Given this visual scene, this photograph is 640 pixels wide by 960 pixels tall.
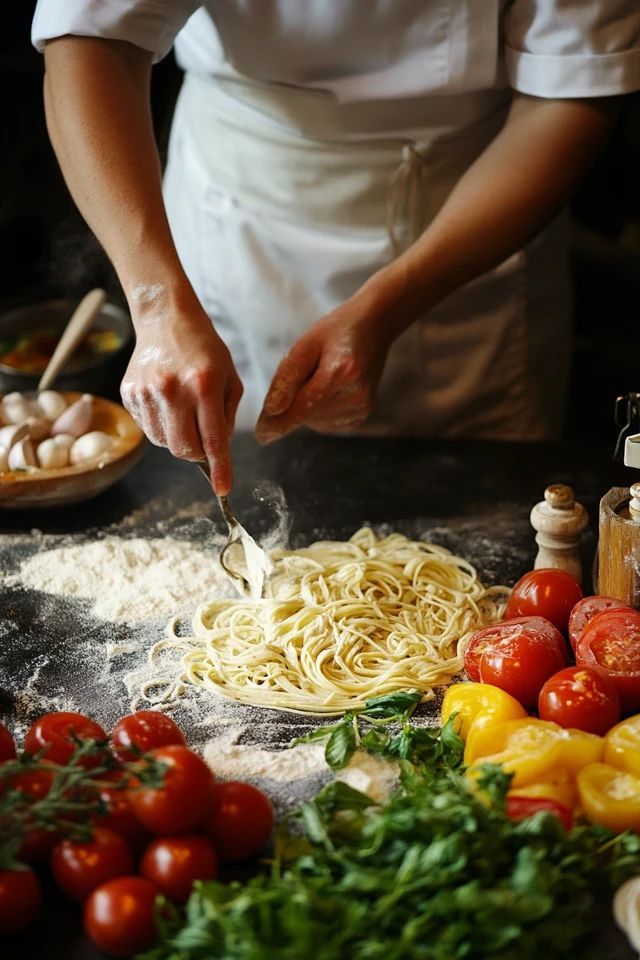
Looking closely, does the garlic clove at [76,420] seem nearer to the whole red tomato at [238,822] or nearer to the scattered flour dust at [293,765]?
the scattered flour dust at [293,765]

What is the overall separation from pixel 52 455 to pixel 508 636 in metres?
1.17

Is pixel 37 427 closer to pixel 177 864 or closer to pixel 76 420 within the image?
pixel 76 420

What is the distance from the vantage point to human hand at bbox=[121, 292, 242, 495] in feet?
6.73

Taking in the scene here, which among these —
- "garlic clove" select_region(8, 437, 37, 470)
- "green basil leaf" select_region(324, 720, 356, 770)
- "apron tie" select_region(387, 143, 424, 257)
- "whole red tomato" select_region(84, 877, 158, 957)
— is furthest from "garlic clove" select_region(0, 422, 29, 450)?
"whole red tomato" select_region(84, 877, 158, 957)

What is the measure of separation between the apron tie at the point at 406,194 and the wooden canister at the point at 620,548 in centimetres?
105

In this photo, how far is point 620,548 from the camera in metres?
2.01

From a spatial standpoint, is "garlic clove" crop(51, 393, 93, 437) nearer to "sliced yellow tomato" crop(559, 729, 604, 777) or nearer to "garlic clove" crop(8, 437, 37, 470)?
"garlic clove" crop(8, 437, 37, 470)

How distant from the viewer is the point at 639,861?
5.12 feet

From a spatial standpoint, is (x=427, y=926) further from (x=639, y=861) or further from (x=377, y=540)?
(x=377, y=540)

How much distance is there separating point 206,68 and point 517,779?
74.0 inches

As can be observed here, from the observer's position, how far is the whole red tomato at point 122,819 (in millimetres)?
1539

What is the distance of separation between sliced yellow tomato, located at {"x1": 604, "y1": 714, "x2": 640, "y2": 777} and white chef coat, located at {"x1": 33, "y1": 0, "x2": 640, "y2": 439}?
138cm

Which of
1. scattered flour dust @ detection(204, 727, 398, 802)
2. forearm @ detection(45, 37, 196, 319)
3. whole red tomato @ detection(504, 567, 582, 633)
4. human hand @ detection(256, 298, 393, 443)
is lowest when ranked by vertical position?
scattered flour dust @ detection(204, 727, 398, 802)

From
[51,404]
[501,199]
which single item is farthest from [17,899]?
[501,199]
